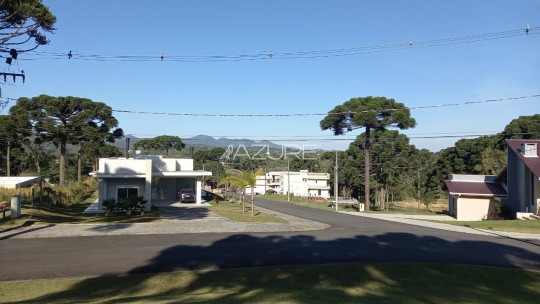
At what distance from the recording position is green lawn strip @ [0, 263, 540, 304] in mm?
8758

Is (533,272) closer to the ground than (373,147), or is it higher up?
closer to the ground

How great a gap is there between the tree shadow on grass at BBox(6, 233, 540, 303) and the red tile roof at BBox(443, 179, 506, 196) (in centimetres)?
1682

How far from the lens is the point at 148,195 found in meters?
31.4

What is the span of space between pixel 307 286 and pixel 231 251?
540cm

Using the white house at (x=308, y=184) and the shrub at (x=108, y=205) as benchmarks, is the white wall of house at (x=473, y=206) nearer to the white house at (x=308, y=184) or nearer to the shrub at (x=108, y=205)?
the shrub at (x=108, y=205)

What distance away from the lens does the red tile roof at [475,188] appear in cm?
3328

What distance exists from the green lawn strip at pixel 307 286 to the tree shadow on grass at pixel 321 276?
2cm

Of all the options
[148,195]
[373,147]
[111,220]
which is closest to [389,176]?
[373,147]

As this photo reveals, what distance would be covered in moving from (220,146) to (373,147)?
160 ft

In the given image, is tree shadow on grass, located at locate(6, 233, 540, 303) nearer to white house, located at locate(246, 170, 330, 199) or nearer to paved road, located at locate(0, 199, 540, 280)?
paved road, located at locate(0, 199, 540, 280)

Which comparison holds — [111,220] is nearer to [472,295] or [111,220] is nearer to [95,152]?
[472,295]

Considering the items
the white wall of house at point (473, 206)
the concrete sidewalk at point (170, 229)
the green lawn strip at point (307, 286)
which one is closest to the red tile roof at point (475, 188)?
the white wall of house at point (473, 206)

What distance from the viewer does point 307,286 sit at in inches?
405

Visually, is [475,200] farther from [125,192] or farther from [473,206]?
[125,192]
